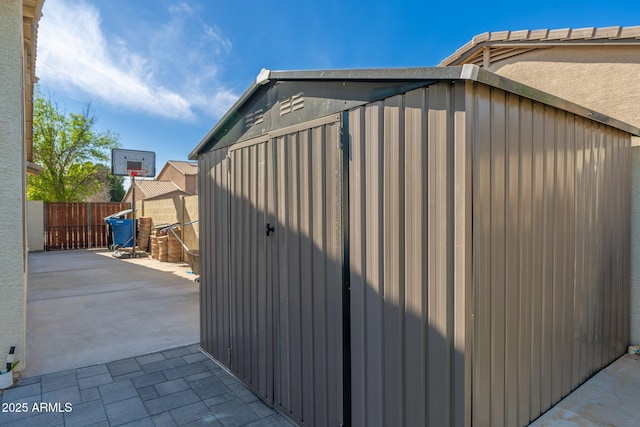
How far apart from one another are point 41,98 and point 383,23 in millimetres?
18276

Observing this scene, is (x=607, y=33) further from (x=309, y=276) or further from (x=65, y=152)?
(x=65, y=152)

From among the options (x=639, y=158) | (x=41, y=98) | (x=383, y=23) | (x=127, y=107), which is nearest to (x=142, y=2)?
(x=383, y=23)

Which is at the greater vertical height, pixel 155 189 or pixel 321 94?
pixel 155 189

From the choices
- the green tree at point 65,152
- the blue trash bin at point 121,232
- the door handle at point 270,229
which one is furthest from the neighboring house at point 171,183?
the door handle at point 270,229

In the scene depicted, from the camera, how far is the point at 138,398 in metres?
2.65

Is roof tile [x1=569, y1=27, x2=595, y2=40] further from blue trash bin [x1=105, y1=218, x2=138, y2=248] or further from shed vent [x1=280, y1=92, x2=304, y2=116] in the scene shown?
blue trash bin [x1=105, y1=218, x2=138, y2=248]

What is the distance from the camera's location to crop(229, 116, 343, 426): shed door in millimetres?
2072

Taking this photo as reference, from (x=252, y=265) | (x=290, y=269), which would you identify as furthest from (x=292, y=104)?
(x=252, y=265)

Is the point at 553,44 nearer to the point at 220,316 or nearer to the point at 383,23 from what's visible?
the point at 383,23

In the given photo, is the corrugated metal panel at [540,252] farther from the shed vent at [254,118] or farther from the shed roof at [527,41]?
the shed vent at [254,118]

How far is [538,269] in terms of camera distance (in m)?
2.07

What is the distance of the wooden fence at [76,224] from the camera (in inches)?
500

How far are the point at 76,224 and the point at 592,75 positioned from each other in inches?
601

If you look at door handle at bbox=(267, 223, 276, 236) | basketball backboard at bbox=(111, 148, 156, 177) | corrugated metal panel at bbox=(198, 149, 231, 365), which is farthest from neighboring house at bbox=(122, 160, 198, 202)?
door handle at bbox=(267, 223, 276, 236)
